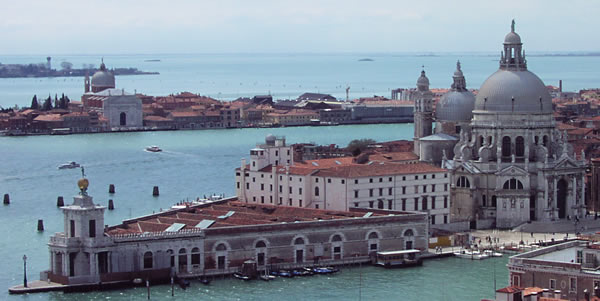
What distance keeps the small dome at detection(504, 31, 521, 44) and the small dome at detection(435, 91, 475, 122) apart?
3089mm

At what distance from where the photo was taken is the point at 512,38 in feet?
165

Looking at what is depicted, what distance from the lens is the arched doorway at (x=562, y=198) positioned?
4819 cm

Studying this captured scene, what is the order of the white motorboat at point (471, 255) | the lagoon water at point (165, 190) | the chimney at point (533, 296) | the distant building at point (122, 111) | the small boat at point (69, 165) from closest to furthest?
the chimney at point (533, 296), the lagoon water at point (165, 190), the white motorboat at point (471, 255), the small boat at point (69, 165), the distant building at point (122, 111)

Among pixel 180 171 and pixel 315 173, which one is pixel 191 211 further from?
pixel 180 171

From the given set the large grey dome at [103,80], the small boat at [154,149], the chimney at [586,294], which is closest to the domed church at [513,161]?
the chimney at [586,294]

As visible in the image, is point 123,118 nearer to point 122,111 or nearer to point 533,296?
point 122,111

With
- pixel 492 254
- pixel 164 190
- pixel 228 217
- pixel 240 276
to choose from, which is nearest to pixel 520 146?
pixel 492 254

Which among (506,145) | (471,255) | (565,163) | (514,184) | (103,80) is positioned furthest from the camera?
(103,80)

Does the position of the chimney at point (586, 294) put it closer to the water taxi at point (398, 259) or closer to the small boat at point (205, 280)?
the small boat at point (205, 280)

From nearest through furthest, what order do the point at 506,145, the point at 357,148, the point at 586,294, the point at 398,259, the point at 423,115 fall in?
the point at 586,294 → the point at 398,259 → the point at 506,145 → the point at 423,115 → the point at 357,148

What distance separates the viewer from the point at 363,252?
3925 centimetres

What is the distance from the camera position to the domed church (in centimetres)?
4753

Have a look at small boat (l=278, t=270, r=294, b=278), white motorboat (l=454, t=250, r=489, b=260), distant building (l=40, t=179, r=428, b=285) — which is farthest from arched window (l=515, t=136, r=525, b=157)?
small boat (l=278, t=270, r=294, b=278)

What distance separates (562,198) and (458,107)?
5.95 m
